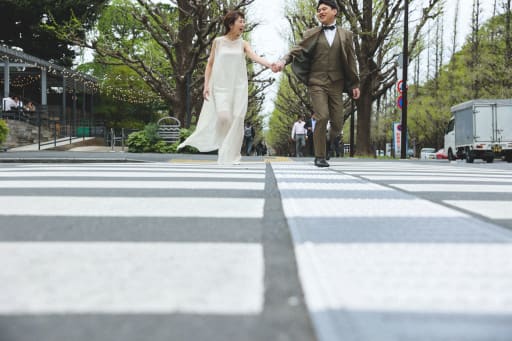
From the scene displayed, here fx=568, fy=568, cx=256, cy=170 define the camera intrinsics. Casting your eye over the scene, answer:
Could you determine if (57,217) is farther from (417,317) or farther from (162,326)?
(417,317)

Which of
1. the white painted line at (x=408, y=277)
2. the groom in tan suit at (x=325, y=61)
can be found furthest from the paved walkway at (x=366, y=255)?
the groom in tan suit at (x=325, y=61)

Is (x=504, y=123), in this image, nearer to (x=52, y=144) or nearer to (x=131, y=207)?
(x=52, y=144)

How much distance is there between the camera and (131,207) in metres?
3.35

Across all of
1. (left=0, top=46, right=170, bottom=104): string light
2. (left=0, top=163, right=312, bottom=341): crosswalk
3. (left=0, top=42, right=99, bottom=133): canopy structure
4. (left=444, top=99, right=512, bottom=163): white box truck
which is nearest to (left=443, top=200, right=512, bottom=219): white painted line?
(left=0, top=163, right=312, bottom=341): crosswalk

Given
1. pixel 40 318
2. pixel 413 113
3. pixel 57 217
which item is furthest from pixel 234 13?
pixel 413 113

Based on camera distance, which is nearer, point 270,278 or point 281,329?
point 281,329

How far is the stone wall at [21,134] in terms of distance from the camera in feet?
86.4

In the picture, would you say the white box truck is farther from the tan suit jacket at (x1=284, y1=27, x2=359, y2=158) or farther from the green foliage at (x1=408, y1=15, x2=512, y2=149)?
the tan suit jacket at (x1=284, y1=27, x2=359, y2=158)

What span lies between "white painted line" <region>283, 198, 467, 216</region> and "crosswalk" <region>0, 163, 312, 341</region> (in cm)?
23

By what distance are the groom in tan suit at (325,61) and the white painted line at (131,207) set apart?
4.21m

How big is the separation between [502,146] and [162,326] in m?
22.9

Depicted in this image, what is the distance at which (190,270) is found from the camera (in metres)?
1.82

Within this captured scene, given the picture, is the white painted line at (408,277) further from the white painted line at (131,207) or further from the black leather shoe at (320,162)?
the black leather shoe at (320,162)

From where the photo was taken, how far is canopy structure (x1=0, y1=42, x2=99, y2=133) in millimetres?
30656
